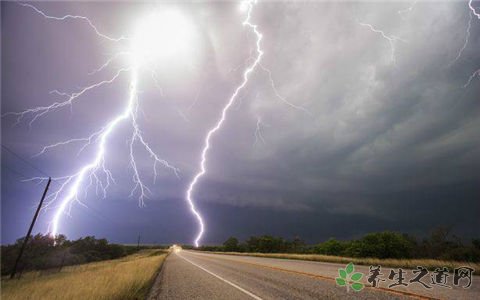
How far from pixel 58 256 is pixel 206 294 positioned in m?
45.9

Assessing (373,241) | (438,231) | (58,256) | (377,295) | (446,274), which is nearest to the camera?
(377,295)

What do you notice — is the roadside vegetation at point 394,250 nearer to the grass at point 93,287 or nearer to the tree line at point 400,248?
the tree line at point 400,248

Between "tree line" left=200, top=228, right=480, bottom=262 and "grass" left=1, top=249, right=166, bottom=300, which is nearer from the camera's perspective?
"grass" left=1, top=249, right=166, bottom=300

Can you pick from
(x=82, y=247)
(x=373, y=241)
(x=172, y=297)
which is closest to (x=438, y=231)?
(x=373, y=241)

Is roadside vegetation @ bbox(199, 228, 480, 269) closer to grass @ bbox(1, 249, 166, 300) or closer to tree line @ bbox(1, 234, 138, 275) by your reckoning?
grass @ bbox(1, 249, 166, 300)

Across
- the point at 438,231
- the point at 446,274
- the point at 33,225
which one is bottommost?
the point at 446,274

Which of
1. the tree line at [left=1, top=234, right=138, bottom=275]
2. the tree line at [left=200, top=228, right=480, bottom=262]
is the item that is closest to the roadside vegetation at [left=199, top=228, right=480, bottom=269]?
the tree line at [left=200, top=228, right=480, bottom=262]

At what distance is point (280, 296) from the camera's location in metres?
6.71

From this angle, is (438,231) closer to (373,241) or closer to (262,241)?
(373,241)

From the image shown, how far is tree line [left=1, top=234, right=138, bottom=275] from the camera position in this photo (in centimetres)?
3822

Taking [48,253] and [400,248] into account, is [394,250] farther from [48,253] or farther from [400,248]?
[48,253]

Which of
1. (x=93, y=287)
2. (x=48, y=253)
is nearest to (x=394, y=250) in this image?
(x=93, y=287)

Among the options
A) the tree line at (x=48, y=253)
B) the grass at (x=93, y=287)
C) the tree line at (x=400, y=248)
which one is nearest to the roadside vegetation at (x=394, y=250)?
the tree line at (x=400, y=248)

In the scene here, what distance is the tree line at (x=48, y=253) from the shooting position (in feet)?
125
